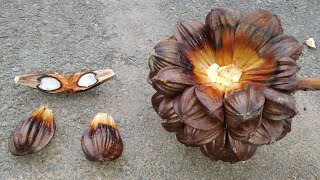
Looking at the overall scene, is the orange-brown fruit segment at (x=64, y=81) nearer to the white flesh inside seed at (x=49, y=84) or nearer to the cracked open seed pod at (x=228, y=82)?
the white flesh inside seed at (x=49, y=84)

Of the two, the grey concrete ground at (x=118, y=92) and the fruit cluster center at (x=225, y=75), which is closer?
the fruit cluster center at (x=225, y=75)

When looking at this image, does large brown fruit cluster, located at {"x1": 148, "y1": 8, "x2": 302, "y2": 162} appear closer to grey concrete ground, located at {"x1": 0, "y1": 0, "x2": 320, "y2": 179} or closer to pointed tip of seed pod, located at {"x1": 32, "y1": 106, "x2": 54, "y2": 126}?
grey concrete ground, located at {"x1": 0, "y1": 0, "x2": 320, "y2": 179}

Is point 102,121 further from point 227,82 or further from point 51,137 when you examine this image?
point 227,82

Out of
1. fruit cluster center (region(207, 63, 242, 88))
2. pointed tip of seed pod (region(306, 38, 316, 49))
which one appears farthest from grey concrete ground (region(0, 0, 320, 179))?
fruit cluster center (region(207, 63, 242, 88))

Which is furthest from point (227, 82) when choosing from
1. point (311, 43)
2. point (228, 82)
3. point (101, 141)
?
point (311, 43)

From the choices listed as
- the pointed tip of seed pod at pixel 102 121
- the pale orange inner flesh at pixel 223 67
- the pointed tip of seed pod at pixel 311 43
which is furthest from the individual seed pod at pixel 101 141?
the pointed tip of seed pod at pixel 311 43

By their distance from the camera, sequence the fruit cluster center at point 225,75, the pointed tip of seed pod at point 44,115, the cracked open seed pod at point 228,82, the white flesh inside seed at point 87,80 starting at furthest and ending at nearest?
the white flesh inside seed at point 87,80 < the pointed tip of seed pod at point 44,115 < the fruit cluster center at point 225,75 < the cracked open seed pod at point 228,82
